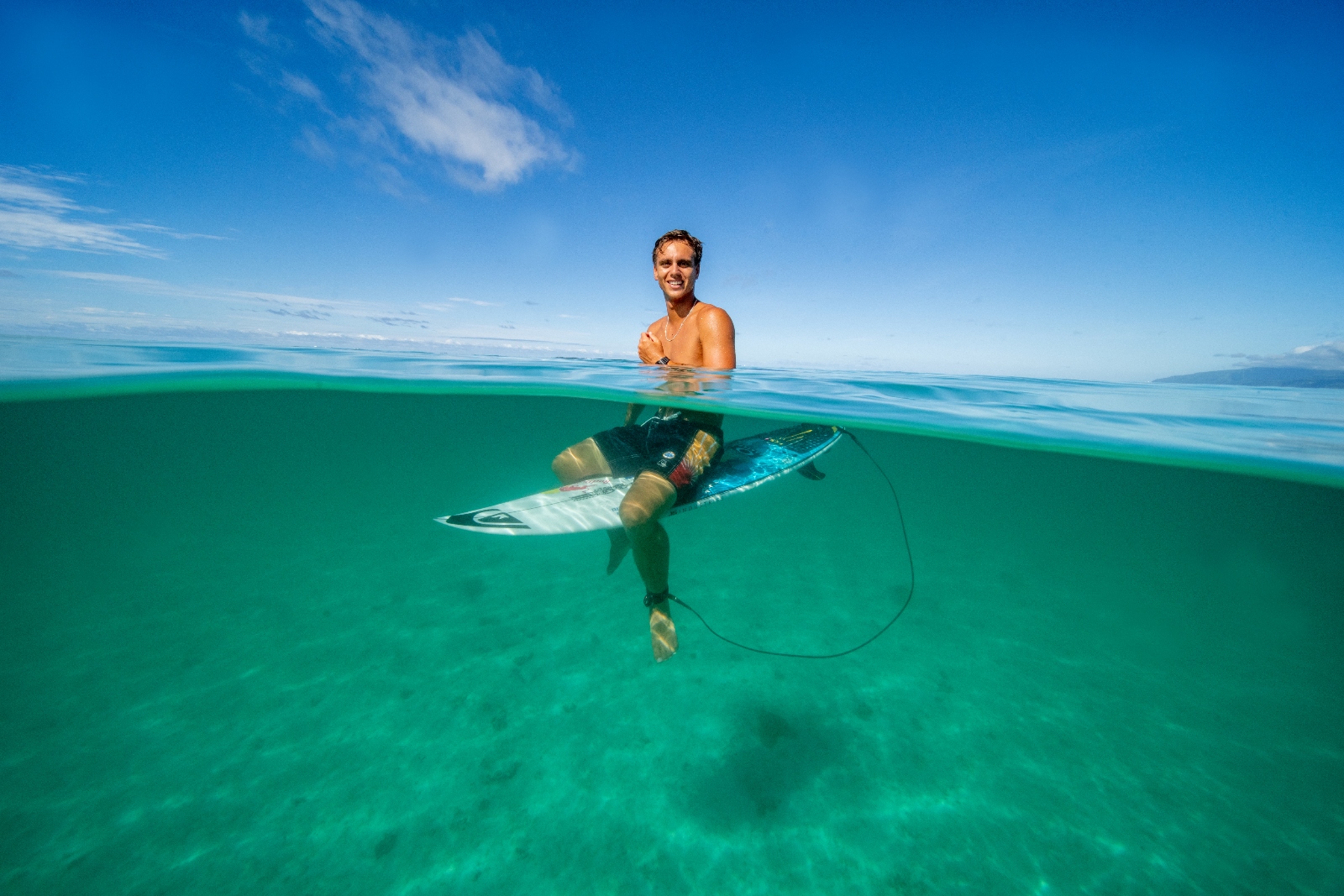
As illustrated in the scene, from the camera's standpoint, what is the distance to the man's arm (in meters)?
4.11

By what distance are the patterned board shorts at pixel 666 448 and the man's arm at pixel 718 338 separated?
0.60 meters

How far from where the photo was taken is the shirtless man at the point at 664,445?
376 centimetres

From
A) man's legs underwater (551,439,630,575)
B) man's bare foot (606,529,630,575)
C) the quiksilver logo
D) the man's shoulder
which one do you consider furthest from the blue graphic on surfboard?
the man's shoulder

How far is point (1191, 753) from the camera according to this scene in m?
5.58

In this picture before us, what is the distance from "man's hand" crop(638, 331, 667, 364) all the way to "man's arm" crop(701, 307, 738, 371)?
0.77 meters

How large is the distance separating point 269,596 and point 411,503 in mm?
10183

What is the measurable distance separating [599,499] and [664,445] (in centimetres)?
96

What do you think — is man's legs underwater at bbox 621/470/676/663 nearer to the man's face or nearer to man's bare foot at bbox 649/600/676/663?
man's bare foot at bbox 649/600/676/663

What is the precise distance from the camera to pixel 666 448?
412 cm

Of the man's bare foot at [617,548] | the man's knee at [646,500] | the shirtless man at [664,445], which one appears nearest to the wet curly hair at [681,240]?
the shirtless man at [664,445]

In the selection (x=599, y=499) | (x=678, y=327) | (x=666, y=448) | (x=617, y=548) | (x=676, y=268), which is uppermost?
(x=676, y=268)

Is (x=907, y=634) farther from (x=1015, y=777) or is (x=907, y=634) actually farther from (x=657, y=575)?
(x=657, y=575)

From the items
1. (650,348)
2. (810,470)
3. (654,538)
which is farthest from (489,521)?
(810,470)

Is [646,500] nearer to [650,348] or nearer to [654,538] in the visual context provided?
[654,538]
